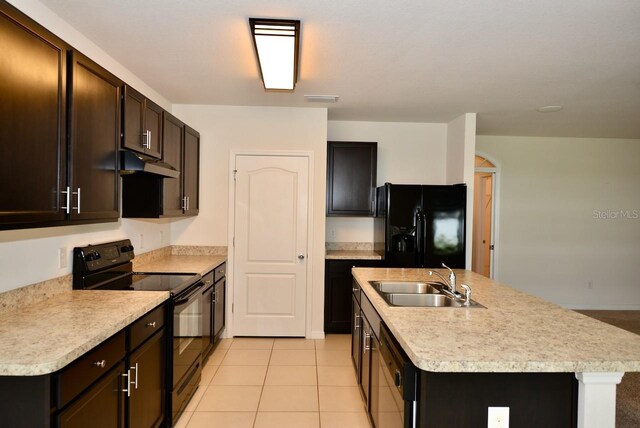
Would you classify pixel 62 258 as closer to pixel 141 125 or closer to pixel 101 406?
pixel 141 125

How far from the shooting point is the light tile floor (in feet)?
8.69

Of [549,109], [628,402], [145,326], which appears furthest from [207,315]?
[549,109]

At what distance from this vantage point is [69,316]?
1869 mm

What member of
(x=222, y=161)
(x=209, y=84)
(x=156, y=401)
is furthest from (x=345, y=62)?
(x=156, y=401)

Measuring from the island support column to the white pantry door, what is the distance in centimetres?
308

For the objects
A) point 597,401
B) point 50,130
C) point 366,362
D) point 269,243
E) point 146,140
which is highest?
point 146,140

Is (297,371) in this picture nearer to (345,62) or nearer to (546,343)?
(546,343)

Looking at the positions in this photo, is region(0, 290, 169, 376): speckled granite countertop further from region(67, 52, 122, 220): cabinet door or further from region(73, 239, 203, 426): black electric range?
region(67, 52, 122, 220): cabinet door

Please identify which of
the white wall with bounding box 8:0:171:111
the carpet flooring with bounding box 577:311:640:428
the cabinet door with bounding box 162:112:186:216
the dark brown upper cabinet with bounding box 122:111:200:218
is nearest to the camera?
the white wall with bounding box 8:0:171:111

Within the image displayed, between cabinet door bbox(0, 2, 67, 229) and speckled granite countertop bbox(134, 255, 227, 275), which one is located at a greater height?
cabinet door bbox(0, 2, 67, 229)

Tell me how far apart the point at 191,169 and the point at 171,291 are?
5.98 feet

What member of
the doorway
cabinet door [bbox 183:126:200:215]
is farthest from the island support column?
the doorway

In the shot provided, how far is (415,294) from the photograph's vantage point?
2.59 meters

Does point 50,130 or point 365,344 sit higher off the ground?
point 50,130
